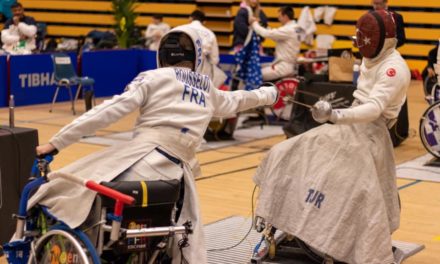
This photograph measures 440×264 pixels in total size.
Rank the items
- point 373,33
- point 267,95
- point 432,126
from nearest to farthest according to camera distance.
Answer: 1. point 267,95
2. point 373,33
3. point 432,126

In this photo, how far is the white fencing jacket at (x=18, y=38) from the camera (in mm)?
13922

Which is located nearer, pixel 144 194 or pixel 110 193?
pixel 110 193

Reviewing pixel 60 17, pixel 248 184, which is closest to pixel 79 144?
pixel 248 184

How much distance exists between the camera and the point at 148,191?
13.3 ft

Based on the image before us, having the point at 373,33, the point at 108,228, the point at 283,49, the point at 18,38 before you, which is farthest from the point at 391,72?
the point at 18,38

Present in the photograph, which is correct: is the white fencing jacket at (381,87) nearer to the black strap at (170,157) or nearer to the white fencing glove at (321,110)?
the white fencing glove at (321,110)

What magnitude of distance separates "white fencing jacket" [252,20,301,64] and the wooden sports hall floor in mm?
1415

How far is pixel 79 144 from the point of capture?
10.4 m

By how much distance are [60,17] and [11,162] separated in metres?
17.4

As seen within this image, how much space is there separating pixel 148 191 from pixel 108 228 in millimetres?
252

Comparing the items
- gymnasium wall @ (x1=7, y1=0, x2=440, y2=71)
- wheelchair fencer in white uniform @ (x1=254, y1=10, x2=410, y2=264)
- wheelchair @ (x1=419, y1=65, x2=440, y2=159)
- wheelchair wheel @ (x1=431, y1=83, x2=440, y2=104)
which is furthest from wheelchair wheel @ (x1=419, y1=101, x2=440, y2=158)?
gymnasium wall @ (x1=7, y1=0, x2=440, y2=71)

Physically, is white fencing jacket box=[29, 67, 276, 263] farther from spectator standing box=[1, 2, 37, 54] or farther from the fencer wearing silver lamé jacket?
spectator standing box=[1, 2, 37, 54]

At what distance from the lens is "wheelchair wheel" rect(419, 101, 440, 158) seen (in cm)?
909

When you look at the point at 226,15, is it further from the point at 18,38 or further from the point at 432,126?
the point at 432,126
